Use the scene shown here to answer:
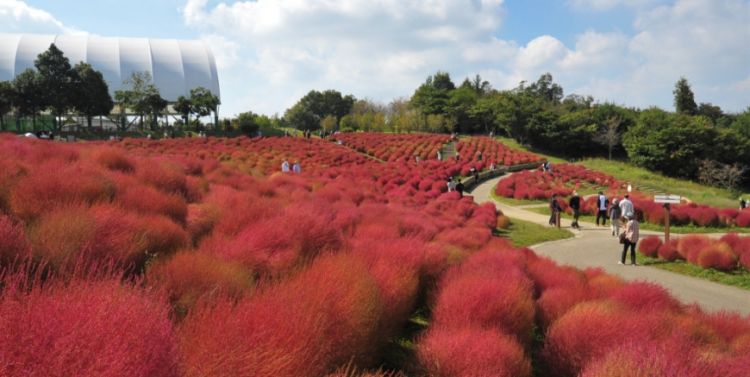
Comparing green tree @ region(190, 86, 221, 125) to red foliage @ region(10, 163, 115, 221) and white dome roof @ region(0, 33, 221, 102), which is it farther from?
red foliage @ region(10, 163, 115, 221)

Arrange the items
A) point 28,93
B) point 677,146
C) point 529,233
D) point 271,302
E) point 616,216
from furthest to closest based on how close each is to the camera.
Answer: point 677,146 < point 28,93 < point 529,233 < point 616,216 < point 271,302

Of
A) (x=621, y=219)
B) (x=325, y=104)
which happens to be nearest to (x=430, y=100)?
(x=325, y=104)

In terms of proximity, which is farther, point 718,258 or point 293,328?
point 718,258

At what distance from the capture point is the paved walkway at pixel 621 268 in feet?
34.2

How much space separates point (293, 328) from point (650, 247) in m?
14.8

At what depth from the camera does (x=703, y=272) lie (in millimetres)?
12648

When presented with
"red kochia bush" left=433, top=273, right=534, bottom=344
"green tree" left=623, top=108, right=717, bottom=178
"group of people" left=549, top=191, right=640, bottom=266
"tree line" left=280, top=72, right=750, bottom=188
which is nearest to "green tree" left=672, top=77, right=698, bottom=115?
"tree line" left=280, top=72, right=750, bottom=188

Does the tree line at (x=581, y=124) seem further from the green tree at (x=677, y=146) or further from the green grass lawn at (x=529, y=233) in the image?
the green grass lawn at (x=529, y=233)

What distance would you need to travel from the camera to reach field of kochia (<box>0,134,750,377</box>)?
231 centimetres

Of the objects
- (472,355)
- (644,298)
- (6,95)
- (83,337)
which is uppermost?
(6,95)

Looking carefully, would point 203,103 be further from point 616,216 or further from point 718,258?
point 718,258

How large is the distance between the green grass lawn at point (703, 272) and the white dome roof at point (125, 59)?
246 ft

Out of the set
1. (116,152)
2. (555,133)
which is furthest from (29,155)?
(555,133)

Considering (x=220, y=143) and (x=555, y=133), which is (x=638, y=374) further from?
(x=555, y=133)
